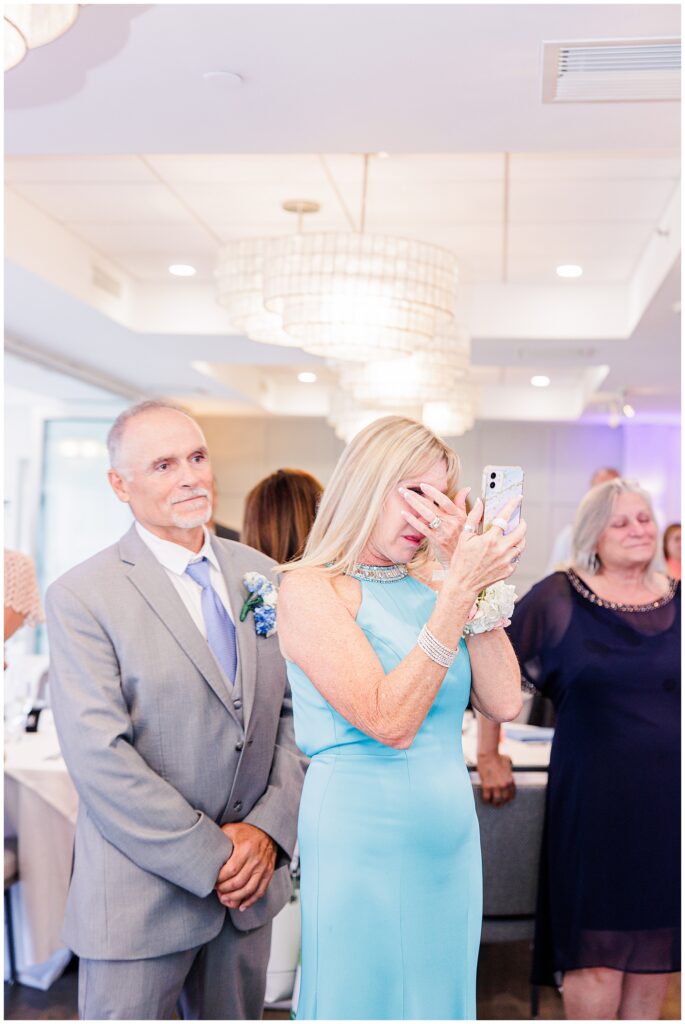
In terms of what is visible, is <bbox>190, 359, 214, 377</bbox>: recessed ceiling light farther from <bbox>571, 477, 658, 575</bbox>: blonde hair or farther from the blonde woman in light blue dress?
the blonde woman in light blue dress

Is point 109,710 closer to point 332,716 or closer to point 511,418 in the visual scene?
point 332,716

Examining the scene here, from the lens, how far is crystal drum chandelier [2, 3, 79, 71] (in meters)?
1.92

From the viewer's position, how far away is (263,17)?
2.63 meters

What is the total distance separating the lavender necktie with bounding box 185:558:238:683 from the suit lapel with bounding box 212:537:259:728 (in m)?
0.03

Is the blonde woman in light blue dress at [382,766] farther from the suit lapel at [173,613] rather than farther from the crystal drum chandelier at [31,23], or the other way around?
the crystal drum chandelier at [31,23]

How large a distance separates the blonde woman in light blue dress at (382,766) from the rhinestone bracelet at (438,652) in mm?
65

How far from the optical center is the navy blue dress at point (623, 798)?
280 centimetres

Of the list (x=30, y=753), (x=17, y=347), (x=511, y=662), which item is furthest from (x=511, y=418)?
(x=511, y=662)

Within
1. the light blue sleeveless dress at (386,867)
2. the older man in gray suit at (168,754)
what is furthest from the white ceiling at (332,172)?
the light blue sleeveless dress at (386,867)

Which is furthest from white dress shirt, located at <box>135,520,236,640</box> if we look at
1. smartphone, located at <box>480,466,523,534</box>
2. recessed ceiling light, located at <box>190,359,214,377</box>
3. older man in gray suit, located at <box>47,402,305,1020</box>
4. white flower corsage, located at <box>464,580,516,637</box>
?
recessed ceiling light, located at <box>190,359,214,377</box>

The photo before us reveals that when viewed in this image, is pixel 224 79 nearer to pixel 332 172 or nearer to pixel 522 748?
pixel 332 172

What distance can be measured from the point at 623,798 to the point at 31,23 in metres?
2.37

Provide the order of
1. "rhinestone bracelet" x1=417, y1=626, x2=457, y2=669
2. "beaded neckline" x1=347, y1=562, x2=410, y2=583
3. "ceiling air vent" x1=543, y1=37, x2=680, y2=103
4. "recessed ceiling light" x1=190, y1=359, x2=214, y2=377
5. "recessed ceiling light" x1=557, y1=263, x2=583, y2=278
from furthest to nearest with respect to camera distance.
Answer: "recessed ceiling light" x1=190, y1=359, x2=214, y2=377 → "recessed ceiling light" x1=557, y1=263, x2=583, y2=278 → "ceiling air vent" x1=543, y1=37, x2=680, y2=103 → "beaded neckline" x1=347, y1=562, x2=410, y2=583 → "rhinestone bracelet" x1=417, y1=626, x2=457, y2=669

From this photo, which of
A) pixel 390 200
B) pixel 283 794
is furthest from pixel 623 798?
pixel 390 200
